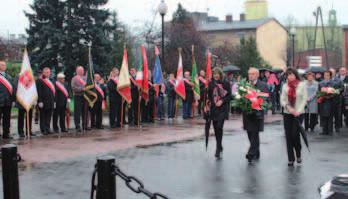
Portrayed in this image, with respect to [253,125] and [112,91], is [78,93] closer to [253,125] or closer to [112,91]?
[112,91]

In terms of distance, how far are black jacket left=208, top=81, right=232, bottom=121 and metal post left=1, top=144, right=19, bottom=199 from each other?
19.5ft

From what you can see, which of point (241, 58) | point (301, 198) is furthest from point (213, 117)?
point (241, 58)

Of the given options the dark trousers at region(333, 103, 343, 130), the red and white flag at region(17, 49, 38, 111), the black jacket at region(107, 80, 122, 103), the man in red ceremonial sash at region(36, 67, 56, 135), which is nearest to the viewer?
the red and white flag at region(17, 49, 38, 111)

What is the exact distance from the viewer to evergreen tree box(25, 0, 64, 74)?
33.7 meters

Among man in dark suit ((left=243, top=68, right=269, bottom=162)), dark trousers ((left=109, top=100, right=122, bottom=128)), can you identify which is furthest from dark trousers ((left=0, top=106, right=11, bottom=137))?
man in dark suit ((left=243, top=68, right=269, bottom=162))

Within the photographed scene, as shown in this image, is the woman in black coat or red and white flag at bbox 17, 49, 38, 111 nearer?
the woman in black coat

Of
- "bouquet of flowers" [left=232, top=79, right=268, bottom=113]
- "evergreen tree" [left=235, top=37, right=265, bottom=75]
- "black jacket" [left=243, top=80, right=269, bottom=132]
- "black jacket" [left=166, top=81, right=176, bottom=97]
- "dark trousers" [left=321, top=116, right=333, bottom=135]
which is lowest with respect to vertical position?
"dark trousers" [left=321, top=116, right=333, bottom=135]

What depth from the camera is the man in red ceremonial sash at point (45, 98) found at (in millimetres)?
15875

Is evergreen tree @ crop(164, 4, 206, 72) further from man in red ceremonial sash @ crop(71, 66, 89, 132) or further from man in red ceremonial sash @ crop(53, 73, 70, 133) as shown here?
man in red ceremonial sash @ crop(53, 73, 70, 133)

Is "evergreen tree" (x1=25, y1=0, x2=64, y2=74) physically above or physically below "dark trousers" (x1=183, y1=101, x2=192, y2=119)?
above

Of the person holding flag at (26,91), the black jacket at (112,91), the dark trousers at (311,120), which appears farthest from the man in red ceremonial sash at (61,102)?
the dark trousers at (311,120)

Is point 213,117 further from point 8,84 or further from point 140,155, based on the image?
point 8,84

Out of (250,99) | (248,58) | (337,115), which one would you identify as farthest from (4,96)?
(248,58)

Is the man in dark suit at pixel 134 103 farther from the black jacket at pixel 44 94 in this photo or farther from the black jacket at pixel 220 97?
the black jacket at pixel 220 97
